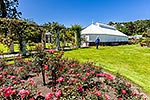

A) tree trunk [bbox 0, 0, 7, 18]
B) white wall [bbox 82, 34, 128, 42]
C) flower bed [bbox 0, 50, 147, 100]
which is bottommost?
flower bed [bbox 0, 50, 147, 100]

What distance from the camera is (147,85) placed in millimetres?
8797

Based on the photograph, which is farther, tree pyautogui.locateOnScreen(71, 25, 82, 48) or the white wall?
the white wall

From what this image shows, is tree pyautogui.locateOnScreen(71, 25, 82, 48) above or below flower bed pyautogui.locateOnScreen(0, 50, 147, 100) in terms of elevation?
above

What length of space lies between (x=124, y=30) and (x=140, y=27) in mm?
12537

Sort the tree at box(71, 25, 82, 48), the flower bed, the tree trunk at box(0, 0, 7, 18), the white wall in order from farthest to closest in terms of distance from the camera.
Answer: the white wall → the tree at box(71, 25, 82, 48) → the tree trunk at box(0, 0, 7, 18) → the flower bed

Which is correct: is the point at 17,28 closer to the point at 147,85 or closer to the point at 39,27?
the point at 39,27

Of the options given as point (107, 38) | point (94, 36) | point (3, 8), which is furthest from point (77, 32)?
point (107, 38)

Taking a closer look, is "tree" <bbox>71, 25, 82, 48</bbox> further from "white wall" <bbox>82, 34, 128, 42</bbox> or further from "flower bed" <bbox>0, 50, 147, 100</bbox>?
"flower bed" <bbox>0, 50, 147, 100</bbox>

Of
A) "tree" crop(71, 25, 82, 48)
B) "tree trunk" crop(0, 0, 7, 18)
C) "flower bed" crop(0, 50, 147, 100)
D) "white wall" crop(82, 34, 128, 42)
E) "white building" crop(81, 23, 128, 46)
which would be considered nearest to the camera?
"flower bed" crop(0, 50, 147, 100)

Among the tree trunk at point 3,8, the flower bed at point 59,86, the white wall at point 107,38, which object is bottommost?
the flower bed at point 59,86

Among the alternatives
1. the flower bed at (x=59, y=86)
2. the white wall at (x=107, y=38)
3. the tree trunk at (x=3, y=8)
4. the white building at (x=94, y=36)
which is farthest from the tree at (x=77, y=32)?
the flower bed at (x=59, y=86)

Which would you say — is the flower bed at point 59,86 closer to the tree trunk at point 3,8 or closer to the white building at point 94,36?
the tree trunk at point 3,8

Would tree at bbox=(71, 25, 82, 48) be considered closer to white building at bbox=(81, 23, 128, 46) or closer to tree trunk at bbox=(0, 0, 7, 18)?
white building at bbox=(81, 23, 128, 46)

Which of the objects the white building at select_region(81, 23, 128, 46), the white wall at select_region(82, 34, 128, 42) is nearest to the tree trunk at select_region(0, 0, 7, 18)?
the white building at select_region(81, 23, 128, 46)
